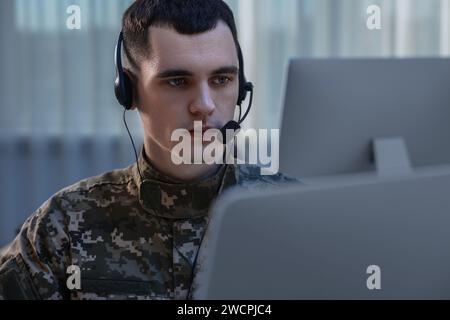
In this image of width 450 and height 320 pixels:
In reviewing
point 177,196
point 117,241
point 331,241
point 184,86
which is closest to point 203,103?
point 184,86

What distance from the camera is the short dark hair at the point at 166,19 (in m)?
1.11

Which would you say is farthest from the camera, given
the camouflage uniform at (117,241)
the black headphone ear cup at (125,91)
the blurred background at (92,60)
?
the blurred background at (92,60)

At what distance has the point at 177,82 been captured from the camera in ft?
3.58

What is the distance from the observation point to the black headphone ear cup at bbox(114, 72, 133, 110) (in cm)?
116

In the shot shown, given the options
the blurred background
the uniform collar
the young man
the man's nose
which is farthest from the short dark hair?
the blurred background

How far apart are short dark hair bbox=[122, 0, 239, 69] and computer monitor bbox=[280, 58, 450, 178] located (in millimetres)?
169

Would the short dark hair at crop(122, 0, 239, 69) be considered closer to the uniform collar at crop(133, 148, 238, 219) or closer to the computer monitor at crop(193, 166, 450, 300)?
the uniform collar at crop(133, 148, 238, 219)

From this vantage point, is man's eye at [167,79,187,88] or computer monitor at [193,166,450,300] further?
man's eye at [167,79,187,88]

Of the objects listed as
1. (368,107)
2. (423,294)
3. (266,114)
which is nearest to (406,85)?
(368,107)

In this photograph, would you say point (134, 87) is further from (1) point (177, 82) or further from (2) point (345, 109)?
(2) point (345, 109)

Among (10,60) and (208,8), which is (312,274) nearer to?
(208,8)

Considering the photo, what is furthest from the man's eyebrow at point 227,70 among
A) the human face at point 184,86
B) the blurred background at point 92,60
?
the blurred background at point 92,60

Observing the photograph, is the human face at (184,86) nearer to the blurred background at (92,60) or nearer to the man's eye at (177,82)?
the man's eye at (177,82)
